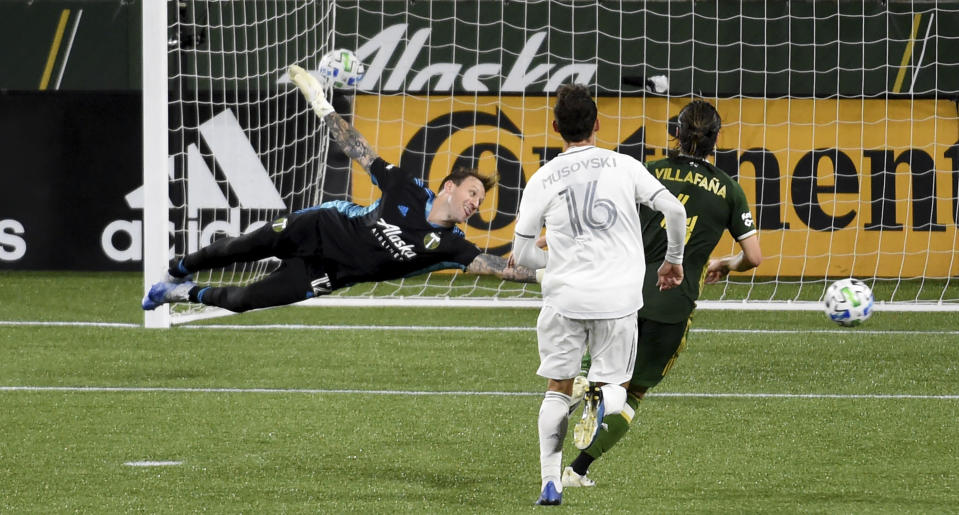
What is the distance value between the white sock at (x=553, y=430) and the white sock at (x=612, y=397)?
0.15 meters

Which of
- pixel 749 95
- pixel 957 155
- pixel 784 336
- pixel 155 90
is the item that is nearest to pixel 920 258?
pixel 957 155

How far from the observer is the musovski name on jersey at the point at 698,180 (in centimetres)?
633

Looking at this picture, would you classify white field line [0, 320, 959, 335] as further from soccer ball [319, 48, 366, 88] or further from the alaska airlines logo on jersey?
the alaska airlines logo on jersey

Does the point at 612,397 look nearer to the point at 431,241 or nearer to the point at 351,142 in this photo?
the point at 431,241

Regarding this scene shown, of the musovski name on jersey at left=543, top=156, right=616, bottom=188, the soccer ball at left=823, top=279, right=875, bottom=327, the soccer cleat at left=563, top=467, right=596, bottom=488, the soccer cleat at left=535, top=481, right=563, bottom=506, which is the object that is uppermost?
the musovski name on jersey at left=543, top=156, right=616, bottom=188

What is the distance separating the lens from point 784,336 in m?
11.7

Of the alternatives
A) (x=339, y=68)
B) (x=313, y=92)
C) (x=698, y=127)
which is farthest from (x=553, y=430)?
(x=339, y=68)

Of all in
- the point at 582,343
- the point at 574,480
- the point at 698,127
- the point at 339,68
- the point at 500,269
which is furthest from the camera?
the point at 339,68

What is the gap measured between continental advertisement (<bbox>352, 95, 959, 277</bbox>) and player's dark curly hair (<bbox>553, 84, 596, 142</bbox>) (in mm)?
9076

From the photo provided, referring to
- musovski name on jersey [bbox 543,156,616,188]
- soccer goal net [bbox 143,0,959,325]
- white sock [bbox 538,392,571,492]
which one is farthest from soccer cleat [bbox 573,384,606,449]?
soccer goal net [bbox 143,0,959,325]

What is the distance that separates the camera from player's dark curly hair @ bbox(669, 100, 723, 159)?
6.27m

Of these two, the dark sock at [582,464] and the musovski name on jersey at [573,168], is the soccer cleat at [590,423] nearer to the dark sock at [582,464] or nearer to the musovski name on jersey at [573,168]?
the dark sock at [582,464]

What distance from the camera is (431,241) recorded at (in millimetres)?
7117

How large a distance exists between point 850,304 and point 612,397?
5.57 ft
